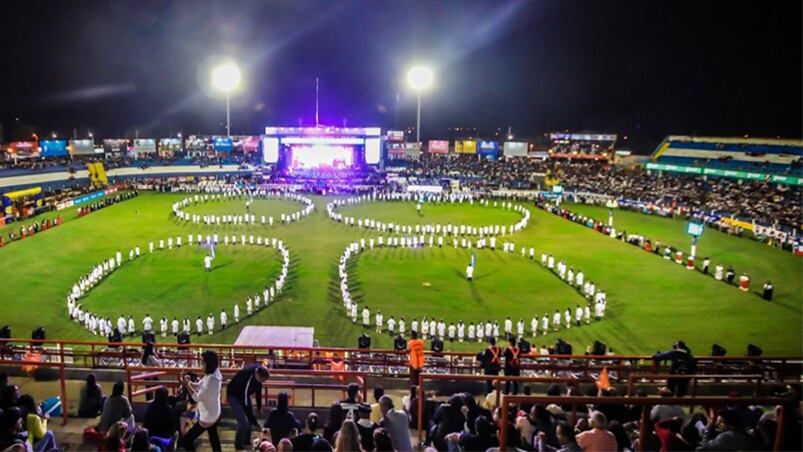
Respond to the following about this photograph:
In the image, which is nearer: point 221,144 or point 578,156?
point 578,156

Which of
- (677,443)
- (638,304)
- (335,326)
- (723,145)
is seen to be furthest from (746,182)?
(677,443)

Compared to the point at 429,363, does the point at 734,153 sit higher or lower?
higher

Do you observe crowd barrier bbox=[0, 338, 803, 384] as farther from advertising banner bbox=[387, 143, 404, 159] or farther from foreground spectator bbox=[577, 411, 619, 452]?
advertising banner bbox=[387, 143, 404, 159]

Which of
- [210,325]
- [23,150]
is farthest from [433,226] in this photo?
[23,150]

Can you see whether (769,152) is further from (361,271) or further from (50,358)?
(50,358)

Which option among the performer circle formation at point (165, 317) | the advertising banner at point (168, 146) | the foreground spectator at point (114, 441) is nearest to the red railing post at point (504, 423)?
the foreground spectator at point (114, 441)

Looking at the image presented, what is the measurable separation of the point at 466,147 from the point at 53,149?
56532 mm

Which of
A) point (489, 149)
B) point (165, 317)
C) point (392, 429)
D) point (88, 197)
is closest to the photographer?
point (392, 429)

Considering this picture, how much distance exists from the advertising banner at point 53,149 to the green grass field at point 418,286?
36762 mm

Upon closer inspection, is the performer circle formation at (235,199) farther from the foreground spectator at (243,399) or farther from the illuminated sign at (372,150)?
the foreground spectator at (243,399)

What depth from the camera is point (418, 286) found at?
2320 centimetres

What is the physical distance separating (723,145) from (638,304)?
159ft

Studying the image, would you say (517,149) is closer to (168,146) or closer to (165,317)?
(168,146)

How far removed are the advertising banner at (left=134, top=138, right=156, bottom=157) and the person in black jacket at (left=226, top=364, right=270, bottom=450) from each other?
3320 inches
